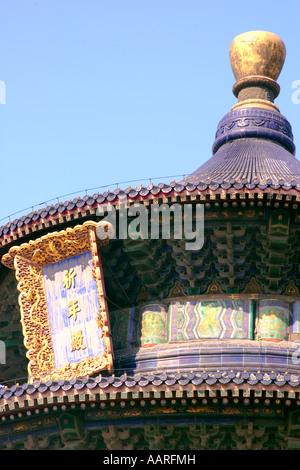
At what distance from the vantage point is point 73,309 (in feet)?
67.8

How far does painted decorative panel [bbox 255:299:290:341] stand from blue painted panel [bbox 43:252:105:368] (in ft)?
10.8

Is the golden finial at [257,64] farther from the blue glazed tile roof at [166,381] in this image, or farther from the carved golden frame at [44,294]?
the blue glazed tile roof at [166,381]

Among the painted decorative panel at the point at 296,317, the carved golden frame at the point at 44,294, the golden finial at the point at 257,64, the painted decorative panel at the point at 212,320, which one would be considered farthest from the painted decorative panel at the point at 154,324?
the golden finial at the point at 257,64

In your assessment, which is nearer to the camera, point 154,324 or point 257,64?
point 154,324

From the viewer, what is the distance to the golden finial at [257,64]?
28016 mm

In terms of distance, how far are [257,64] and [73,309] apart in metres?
11.0

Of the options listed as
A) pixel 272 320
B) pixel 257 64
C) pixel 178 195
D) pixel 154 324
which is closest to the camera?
pixel 178 195

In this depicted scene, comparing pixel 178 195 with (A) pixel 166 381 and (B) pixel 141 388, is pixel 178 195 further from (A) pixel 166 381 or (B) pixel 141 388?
(B) pixel 141 388

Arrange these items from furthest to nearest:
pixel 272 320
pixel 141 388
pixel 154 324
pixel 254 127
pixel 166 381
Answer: pixel 254 127 → pixel 154 324 → pixel 272 320 → pixel 141 388 → pixel 166 381

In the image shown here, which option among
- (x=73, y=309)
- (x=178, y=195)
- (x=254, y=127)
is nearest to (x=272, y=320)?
(x=178, y=195)
